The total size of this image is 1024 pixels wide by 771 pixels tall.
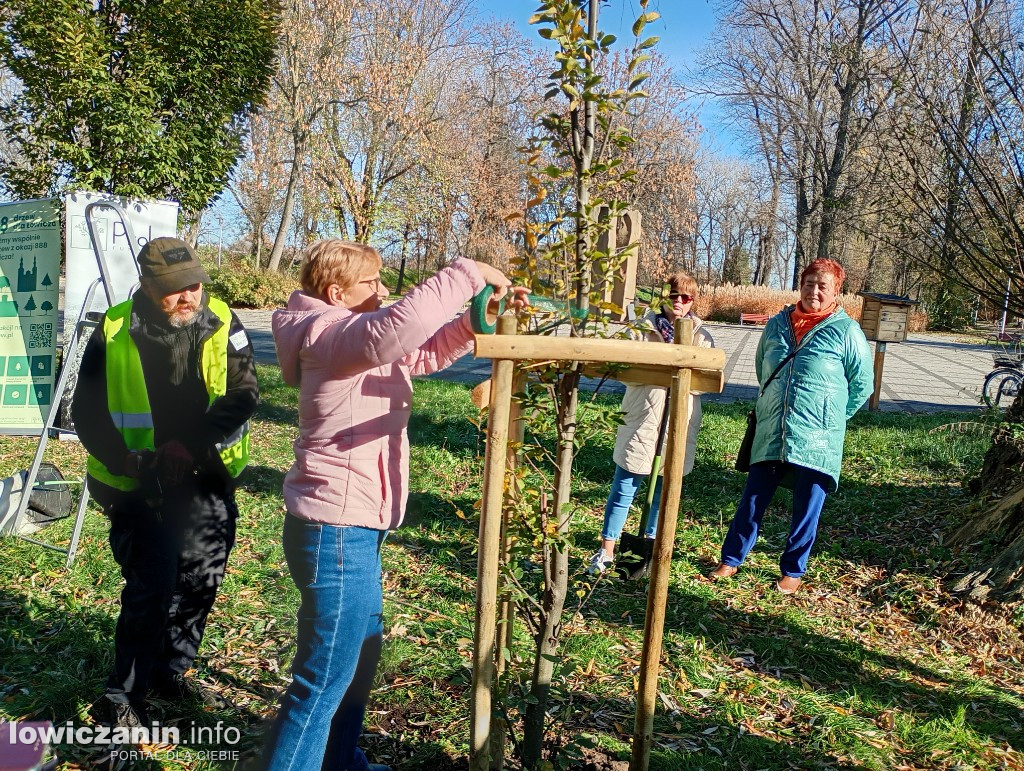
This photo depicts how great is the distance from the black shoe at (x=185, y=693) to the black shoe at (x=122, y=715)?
22 cm

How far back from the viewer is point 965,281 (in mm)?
5035

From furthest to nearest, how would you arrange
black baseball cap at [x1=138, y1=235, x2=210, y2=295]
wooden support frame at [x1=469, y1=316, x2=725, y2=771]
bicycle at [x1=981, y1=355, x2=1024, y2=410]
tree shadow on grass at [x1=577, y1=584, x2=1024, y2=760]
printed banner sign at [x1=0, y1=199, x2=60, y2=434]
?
bicycle at [x1=981, y1=355, x2=1024, y2=410]
printed banner sign at [x1=0, y1=199, x2=60, y2=434]
tree shadow on grass at [x1=577, y1=584, x2=1024, y2=760]
black baseball cap at [x1=138, y1=235, x2=210, y2=295]
wooden support frame at [x1=469, y1=316, x2=725, y2=771]

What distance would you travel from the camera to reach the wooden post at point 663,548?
6.31ft

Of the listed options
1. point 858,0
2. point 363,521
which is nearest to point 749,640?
point 363,521

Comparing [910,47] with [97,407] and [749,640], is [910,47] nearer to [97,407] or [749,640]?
[749,640]

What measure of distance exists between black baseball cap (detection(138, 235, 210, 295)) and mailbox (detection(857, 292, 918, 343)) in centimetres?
901

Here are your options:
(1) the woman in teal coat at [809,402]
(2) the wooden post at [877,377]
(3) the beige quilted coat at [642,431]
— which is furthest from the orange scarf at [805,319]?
(2) the wooden post at [877,377]

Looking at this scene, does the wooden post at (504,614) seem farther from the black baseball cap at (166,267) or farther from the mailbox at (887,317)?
the mailbox at (887,317)

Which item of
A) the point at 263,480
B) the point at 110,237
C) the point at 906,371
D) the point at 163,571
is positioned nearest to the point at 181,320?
the point at 163,571

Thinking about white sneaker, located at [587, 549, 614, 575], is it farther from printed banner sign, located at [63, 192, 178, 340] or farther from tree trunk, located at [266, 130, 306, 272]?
tree trunk, located at [266, 130, 306, 272]

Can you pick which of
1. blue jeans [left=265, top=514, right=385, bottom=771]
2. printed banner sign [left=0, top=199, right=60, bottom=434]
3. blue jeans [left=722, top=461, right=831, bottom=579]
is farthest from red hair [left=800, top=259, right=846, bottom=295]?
printed banner sign [left=0, top=199, right=60, bottom=434]

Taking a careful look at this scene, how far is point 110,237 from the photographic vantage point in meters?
5.39

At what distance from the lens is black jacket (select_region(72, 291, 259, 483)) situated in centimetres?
265

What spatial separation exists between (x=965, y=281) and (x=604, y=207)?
13.6 ft
